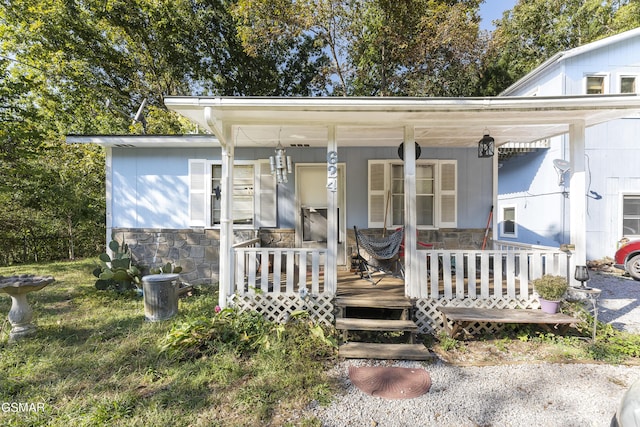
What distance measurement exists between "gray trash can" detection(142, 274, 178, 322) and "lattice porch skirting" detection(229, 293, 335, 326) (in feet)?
3.26

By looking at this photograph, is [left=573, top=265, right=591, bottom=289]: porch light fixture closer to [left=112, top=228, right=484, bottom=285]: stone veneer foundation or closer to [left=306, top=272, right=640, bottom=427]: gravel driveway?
[left=306, top=272, right=640, bottom=427]: gravel driveway

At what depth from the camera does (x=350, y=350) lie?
2988 mm

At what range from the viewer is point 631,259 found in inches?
240

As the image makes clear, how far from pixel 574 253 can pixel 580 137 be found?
1.45m

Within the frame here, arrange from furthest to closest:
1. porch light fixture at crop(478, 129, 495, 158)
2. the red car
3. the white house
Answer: the white house
the red car
porch light fixture at crop(478, 129, 495, 158)

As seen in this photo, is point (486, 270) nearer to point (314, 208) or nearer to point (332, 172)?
point (332, 172)

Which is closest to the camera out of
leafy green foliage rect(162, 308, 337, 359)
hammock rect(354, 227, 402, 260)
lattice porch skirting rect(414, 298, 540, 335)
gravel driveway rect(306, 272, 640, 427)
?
gravel driveway rect(306, 272, 640, 427)

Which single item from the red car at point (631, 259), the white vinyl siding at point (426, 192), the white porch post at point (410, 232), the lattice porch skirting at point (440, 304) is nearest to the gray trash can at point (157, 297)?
the white porch post at point (410, 232)

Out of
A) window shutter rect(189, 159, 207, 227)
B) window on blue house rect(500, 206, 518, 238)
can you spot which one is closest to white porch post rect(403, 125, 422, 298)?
window shutter rect(189, 159, 207, 227)

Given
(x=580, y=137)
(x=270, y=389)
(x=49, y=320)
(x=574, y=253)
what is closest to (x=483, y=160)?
(x=580, y=137)

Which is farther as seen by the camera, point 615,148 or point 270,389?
point 615,148

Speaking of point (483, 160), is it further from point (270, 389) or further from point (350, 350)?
point (270, 389)

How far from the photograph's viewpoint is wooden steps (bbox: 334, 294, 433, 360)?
2.93 meters

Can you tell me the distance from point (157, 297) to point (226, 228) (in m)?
1.37
